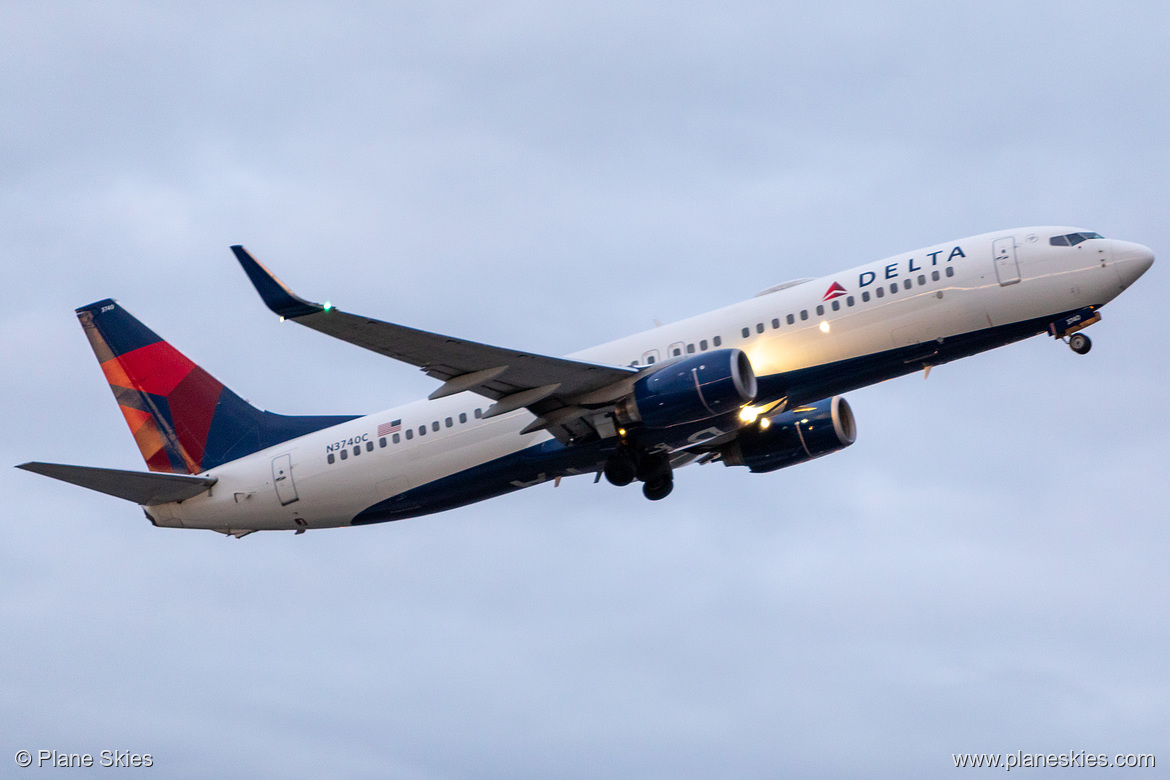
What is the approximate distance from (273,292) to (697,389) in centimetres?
1098

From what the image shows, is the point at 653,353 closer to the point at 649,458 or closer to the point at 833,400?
the point at 649,458

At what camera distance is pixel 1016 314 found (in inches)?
1307

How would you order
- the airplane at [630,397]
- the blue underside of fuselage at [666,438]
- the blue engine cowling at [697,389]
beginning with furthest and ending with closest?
the blue underside of fuselage at [666,438] → the airplane at [630,397] → the blue engine cowling at [697,389]

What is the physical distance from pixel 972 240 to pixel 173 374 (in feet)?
84.9

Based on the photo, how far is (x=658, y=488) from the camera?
3822 cm

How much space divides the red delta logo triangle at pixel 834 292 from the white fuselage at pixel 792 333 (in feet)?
0.16

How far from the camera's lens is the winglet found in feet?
90.3

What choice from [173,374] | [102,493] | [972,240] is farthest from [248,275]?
[972,240]

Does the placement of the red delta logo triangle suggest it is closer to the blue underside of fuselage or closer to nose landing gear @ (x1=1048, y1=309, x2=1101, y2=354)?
the blue underside of fuselage

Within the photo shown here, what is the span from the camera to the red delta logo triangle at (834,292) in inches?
1334

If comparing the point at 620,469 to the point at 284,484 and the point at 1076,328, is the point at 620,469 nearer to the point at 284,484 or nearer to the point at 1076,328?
the point at 284,484

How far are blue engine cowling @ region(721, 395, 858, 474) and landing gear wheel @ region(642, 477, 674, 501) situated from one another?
2.86 metres

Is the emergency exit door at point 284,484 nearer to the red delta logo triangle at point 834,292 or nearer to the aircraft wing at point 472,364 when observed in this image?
the aircraft wing at point 472,364

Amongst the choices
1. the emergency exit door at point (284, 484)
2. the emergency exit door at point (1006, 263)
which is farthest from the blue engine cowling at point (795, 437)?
the emergency exit door at point (284, 484)
